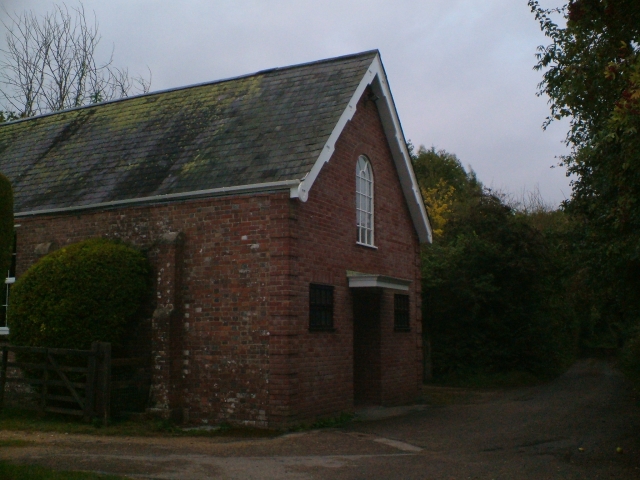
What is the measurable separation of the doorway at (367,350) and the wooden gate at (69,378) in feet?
20.6

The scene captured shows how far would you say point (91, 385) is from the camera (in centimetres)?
1332

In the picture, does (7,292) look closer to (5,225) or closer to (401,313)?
(401,313)

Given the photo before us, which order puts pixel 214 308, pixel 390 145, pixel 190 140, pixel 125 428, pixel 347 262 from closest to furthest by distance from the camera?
pixel 125 428 < pixel 214 308 < pixel 347 262 < pixel 190 140 < pixel 390 145

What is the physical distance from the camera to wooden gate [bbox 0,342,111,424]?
43.6 feet

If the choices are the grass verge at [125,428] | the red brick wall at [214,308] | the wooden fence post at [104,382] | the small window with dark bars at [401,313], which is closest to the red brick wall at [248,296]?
the red brick wall at [214,308]

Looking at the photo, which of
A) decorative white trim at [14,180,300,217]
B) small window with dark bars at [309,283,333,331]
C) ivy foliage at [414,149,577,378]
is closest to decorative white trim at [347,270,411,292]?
small window with dark bars at [309,283,333,331]

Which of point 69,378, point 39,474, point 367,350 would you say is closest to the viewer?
point 39,474

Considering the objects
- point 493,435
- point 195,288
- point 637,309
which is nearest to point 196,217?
point 195,288

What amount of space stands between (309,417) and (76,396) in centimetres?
443

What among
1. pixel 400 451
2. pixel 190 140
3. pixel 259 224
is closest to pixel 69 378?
pixel 259 224

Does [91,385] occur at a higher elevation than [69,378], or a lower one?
lower

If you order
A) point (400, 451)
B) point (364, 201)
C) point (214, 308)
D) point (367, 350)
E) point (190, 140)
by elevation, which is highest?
point (190, 140)

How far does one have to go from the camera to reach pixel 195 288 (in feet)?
47.0

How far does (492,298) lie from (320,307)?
13.1 metres
